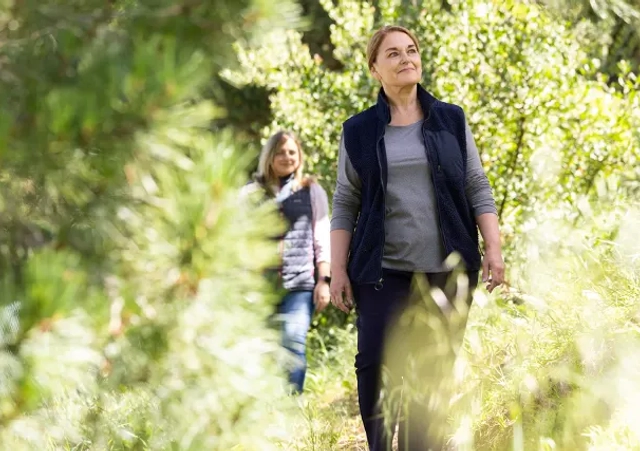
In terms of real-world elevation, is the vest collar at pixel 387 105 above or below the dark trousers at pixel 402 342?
above

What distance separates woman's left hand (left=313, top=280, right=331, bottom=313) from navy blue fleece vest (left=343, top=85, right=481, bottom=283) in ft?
4.76

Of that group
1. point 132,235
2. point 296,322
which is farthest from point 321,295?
point 132,235

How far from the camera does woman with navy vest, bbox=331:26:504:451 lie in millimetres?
3084

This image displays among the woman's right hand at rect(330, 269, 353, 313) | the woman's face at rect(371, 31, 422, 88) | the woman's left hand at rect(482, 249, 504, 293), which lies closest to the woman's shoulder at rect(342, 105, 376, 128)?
the woman's face at rect(371, 31, 422, 88)

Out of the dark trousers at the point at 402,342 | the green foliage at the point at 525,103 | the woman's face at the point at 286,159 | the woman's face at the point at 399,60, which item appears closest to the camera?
the dark trousers at the point at 402,342

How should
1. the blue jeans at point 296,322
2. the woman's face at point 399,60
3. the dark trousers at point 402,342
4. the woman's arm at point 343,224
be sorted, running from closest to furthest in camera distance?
the dark trousers at point 402,342
the woman's face at point 399,60
the woman's arm at point 343,224
the blue jeans at point 296,322

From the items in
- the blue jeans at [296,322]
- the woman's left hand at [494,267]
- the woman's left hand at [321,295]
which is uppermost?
the woman's left hand at [494,267]

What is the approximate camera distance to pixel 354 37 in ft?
21.9

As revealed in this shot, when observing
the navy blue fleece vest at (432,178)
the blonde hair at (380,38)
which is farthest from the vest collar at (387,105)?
the blonde hair at (380,38)

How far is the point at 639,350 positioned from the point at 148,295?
2021 millimetres

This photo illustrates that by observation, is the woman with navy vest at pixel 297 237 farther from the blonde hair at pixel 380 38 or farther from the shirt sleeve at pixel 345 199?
the blonde hair at pixel 380 38

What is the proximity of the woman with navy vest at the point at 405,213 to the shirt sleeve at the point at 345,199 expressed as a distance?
5 cm

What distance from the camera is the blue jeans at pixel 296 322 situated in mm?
4578

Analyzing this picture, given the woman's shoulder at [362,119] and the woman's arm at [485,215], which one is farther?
the woman's shoulder at [362,119]
